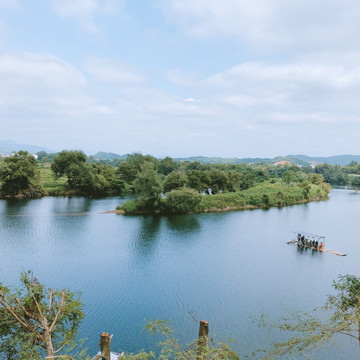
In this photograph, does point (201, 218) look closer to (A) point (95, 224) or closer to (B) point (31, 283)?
(A) point (95, 224)

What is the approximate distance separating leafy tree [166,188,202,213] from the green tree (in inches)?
1023

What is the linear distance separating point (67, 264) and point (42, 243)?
20.0 feet

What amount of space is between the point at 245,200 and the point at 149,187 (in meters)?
18.9

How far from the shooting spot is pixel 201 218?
4144cm

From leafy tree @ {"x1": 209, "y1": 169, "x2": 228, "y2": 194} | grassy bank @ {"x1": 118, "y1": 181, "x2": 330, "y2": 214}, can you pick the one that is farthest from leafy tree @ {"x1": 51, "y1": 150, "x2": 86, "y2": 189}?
leafy tree @ {"x1": 209, "y1": 169, "x2": 228, "y2": 194}

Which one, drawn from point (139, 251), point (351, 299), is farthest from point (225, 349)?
point (139, 251)

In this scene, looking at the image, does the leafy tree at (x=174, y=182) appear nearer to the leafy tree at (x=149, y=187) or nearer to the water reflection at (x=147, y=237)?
the leafy tree at (x=149, y=187)

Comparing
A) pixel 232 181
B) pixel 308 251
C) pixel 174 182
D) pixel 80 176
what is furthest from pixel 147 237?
pixel 232 181

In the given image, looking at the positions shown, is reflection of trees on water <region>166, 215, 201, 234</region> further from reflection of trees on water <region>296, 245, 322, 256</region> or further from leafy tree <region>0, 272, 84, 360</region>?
leafy tree <region>0, 272, 84, 360</region>

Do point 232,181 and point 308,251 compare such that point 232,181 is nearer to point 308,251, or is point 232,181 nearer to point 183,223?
point 183,223

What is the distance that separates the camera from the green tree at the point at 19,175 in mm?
49312

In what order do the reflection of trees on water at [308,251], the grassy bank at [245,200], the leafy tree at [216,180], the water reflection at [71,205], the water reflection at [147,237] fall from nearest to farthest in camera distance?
the water reflection at [147,237]
the reflection of trees on water at [308,251]
the water reflection at [71,205]
the grassy bank at [245,200]
the leafy tree at [216,180]

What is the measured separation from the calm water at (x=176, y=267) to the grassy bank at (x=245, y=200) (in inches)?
133

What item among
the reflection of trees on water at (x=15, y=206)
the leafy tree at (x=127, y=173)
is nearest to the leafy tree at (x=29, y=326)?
the reflection of trees on water at (x=15, y=206)
